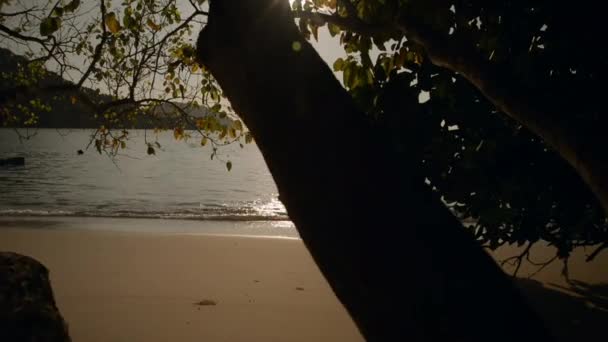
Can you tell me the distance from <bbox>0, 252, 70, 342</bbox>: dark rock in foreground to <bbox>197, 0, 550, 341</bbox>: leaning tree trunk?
11.4ft

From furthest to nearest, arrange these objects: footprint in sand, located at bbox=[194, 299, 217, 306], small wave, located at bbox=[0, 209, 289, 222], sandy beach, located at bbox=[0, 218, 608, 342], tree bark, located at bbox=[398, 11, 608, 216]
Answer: small wave, located at bbox=[0, 209, 289, 222]
footprint in sand, located at bbox=[194, 299, 217, 306]
sandy beach, located at bbox=[0, 218, 608, 342]
tree bark, located at bbox=[398, 11, 608, 216]

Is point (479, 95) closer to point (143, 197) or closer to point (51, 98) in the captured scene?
point (51, 98)

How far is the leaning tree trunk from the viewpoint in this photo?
1.11 meters

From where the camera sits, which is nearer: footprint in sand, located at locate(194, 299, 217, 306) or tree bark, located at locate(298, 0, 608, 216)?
tree bark, located at locate(298, 0, 608, 216)

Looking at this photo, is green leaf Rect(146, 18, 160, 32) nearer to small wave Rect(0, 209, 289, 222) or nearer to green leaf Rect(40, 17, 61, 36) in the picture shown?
green leaf Rect(40, 17, 61, 36)

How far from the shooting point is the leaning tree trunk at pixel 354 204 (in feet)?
3.64

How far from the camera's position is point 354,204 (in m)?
1.18

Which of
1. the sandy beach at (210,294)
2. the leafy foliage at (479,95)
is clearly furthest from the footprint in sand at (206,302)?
the leafy foliage at (479,95)

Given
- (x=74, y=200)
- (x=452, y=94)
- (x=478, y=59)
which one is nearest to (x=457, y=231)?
(x=478, y=59)

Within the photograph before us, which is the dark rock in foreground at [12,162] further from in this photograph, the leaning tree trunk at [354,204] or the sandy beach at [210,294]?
the leaning tree trunk at [354,204]

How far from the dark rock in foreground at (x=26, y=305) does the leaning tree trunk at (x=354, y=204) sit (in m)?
3.48

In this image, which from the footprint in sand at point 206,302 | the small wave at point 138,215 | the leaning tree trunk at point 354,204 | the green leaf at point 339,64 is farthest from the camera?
the small wave at point 138,215

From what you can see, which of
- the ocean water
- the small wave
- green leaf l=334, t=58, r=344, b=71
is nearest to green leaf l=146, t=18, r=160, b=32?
green leaf l=334, t=58, r=344, b=71

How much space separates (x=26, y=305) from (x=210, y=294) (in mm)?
3742
